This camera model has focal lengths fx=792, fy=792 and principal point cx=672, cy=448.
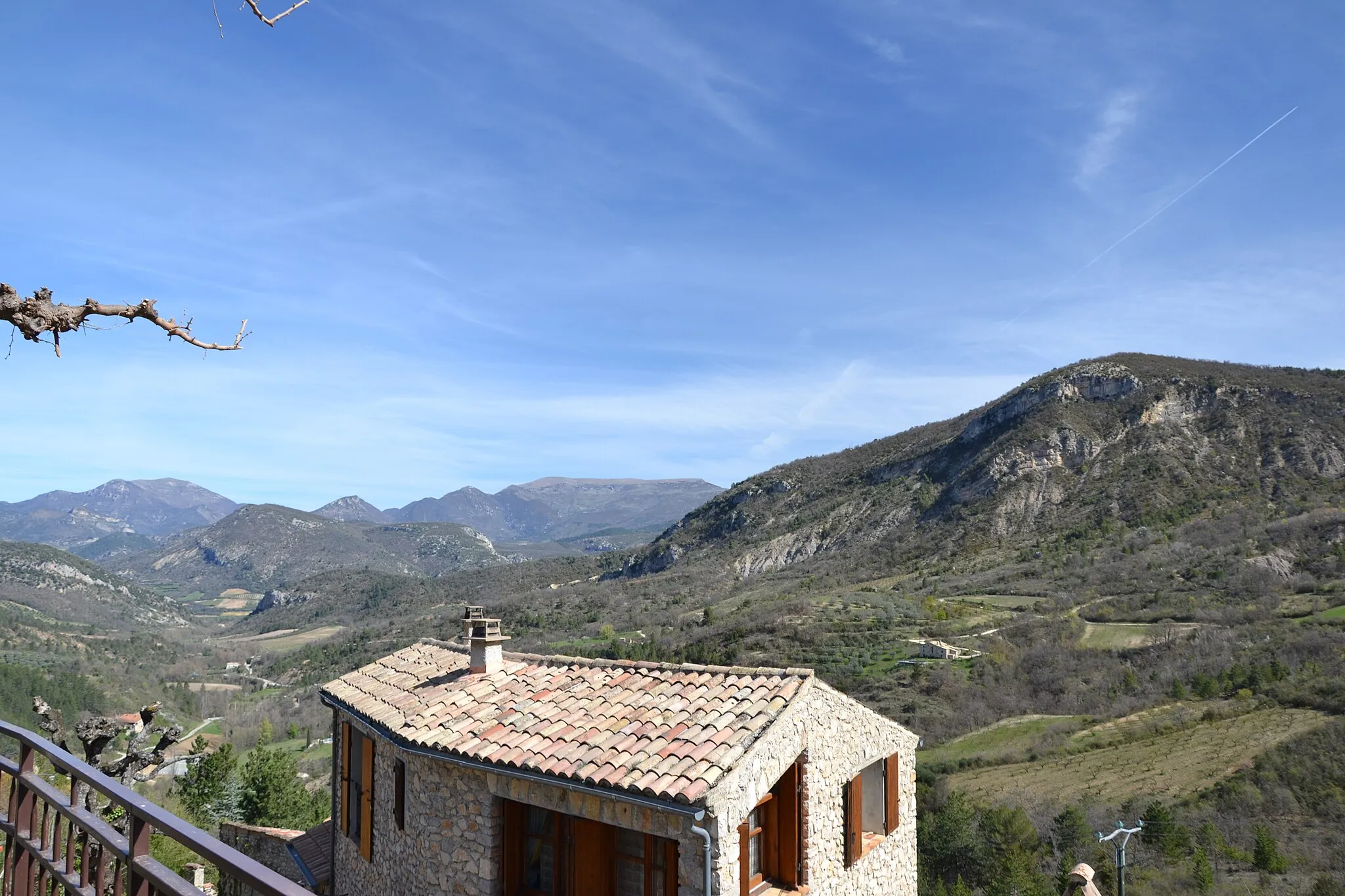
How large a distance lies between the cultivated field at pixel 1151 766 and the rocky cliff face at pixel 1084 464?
37552 millimetres

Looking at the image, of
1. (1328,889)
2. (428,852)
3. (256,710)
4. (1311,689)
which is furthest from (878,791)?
(256,710)

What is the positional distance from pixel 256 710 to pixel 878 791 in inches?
3257

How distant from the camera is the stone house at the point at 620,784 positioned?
7809 millimetres

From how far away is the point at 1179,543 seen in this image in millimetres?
62750

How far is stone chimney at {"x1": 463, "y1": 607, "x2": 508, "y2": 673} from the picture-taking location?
464 inches

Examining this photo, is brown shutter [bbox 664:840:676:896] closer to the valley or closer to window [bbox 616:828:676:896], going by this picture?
window [bbox 616:828:676:896]

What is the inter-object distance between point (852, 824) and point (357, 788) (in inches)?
295

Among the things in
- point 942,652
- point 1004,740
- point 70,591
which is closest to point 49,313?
point 1004,740

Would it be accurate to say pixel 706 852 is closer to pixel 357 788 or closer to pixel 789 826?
pixel 789 826

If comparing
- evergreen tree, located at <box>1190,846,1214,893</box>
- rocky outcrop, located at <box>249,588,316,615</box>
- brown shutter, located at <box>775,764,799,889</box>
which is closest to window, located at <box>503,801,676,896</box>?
brown shutter, located at <box>775,764,799,889</box>

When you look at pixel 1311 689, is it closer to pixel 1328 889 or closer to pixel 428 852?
pixel 1328 889

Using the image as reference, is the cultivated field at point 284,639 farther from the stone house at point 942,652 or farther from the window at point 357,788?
the window at point 357,788

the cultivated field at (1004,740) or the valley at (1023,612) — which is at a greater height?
the valley at (1023,612)

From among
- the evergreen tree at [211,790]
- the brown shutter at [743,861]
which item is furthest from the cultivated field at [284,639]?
the brown shutter at [743,861]
